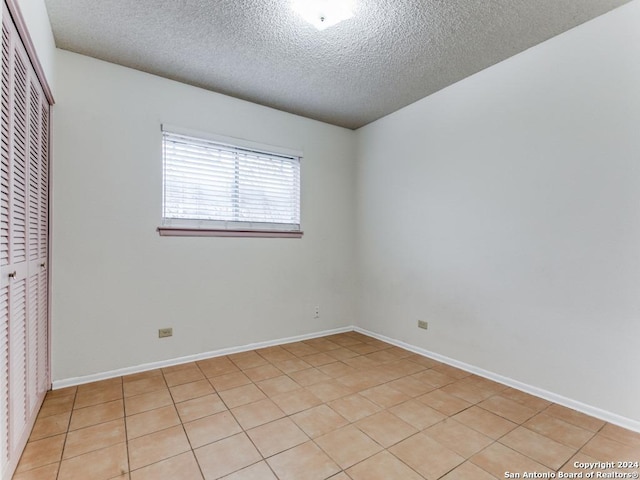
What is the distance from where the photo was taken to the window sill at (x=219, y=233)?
9.60 ft

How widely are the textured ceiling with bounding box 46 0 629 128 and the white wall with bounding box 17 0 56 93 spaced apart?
8cm

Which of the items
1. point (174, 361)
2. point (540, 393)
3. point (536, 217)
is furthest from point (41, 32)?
point (540, 393)

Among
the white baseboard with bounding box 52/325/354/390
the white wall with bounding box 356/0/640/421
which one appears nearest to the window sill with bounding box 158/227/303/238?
the white baseboard with bounding box 52/325/354/390

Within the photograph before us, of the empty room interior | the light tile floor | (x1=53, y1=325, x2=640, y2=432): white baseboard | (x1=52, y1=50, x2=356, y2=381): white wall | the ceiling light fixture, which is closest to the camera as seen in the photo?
the light tile floor

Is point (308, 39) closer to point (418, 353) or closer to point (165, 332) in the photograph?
point (165, 332)

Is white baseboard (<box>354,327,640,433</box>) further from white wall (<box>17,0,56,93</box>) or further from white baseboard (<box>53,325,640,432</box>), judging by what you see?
white wall (<box>17,0,56,93</box>)

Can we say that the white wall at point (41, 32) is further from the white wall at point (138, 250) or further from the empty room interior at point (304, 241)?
the white wall at point (138, 250)

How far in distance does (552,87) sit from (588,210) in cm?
92

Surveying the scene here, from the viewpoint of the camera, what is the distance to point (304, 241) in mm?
3787

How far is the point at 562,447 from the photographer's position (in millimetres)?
1810

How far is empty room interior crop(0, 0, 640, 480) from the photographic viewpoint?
1.79 m

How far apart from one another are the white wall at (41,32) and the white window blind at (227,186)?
855mm

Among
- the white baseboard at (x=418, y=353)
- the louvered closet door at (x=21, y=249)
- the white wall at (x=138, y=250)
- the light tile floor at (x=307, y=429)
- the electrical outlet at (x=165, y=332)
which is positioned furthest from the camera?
the electrical outlet at (x=165, y=332)

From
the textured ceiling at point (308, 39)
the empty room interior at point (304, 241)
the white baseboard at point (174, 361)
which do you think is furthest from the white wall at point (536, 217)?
the white baseboard at point (174, 361)
